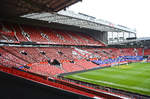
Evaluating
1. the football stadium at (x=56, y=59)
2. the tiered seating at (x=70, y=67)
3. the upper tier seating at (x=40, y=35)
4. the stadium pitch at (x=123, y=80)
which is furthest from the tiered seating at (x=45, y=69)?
the upper tier seating at (x=40, y=35)

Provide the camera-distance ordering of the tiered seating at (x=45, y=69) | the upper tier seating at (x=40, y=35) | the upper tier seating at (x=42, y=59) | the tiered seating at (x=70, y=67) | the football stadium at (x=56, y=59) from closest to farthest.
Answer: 1. the football stadium at (x=56, y=59)
2. the upper tier seating at (x=42, y=59)
3. the tiered seating at (x=45, y=69)
4. the tiered seating at (x=70, y=67)
5. the upper tier seating at (x=40, y=35)

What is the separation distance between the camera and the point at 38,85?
6023 mm

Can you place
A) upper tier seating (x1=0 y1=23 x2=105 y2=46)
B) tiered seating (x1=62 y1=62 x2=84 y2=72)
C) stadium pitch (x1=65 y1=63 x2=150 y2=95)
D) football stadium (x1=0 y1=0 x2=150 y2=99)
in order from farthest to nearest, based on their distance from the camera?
upper tier seating (x1=0 y1=23 x2=105 y2=46) < tiered seating (x1=62 y1=62 x2=84 y2=72) < stadium pitch (x1=65 y1=63 x2=150 y2=95) < football stadium (x1=0 y1=0 x2=150 y2=99)

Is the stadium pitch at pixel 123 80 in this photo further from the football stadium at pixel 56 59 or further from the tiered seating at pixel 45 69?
the tiered seating at pixel 45 69

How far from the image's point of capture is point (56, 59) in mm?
28516

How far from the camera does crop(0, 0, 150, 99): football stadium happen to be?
696 centimetres

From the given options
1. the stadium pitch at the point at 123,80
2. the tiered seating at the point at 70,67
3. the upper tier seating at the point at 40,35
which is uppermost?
the upper tier seating at the point at 40,35

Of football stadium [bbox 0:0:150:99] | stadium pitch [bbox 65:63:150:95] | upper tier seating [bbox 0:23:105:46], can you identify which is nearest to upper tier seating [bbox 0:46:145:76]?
football stadium [bbox 0:0:150:99]

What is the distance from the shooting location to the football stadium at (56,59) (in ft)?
22.8

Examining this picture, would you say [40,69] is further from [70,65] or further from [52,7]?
[52,7]

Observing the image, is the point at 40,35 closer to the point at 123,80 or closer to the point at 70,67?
the point at 70,67

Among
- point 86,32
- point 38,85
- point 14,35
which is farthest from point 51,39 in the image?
point 38,85

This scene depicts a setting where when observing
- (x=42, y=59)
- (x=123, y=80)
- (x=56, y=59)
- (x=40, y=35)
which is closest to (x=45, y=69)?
(x=42, y=59)

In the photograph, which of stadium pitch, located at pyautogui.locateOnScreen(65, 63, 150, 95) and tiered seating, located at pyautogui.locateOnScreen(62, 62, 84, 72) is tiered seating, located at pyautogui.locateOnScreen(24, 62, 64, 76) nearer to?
tiered seating, located at pyautogui.locateOnScreen(62, 62, 84, 72)
